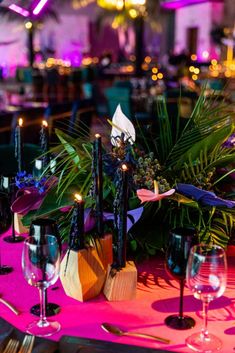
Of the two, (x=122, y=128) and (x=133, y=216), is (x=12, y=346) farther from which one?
(x=122, y=128)

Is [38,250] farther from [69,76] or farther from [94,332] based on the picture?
[69,76]

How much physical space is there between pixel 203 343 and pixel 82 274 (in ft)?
1.13

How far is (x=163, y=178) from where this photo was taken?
1596 mm

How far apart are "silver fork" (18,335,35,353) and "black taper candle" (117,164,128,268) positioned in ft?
1.02

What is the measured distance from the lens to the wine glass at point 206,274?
3.60 ft

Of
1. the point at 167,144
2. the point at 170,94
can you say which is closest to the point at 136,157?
the point at 167,144

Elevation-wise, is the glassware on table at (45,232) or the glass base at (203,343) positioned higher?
the glassware on table at (45,232)

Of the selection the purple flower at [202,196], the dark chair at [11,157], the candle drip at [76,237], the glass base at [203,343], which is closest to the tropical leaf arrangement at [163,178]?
the purple flower at [202,196]

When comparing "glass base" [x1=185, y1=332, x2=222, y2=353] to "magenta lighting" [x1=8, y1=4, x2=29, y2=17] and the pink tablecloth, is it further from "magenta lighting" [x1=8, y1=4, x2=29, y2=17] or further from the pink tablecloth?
"magenta lighting" [x1=8, y1=4, x2=29, y2=17]

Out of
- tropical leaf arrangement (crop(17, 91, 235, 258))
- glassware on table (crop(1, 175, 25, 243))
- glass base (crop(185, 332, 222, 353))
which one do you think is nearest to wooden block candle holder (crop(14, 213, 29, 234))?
glassware on table (crop(1, 175, 25, 243))

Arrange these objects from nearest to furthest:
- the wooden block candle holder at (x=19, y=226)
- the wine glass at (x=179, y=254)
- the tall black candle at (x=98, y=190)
→ the wine glass at (x=179, y=254)
the tall black candle at (x=98, y=190)
the wooden block candle holder at (x=19, y=226)

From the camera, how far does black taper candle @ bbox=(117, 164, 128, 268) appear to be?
1255 millimetres

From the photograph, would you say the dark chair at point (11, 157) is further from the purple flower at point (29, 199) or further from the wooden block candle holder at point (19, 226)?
the purple flower at point (29, 199)

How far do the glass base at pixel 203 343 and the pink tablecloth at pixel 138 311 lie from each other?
1 cm
